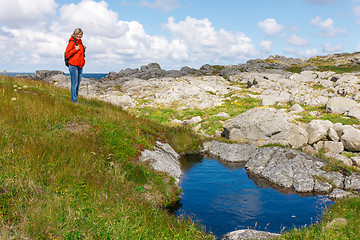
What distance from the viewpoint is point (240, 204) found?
10.0 m

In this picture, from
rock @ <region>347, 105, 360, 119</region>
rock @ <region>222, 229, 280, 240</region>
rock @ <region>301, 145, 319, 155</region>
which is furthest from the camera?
rock @ <region>347, 105, 360, 119</region>

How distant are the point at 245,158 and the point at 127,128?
808cm

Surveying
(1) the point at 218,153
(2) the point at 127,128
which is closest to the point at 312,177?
(1) the point at 218,153

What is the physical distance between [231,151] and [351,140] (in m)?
8.71

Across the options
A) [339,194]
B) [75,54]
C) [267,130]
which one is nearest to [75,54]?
[75,54]

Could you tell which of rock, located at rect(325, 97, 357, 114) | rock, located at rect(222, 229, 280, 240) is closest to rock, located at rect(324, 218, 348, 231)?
rock, located at rect(222, 229, 280, 240)

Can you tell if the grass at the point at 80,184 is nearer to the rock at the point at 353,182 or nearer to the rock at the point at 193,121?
the rock at the point at 353,182

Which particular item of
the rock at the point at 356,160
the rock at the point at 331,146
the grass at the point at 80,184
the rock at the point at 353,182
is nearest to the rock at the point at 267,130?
the rock at the point at 331,146

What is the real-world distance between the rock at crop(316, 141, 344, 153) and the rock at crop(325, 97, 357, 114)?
33.9ft

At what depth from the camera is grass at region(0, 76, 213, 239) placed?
481cm

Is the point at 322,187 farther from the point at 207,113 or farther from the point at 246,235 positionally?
the point at 207,113

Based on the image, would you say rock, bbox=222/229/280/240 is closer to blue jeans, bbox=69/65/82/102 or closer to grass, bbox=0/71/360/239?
grass, bbox=0/71/360/239

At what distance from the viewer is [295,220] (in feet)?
29.5

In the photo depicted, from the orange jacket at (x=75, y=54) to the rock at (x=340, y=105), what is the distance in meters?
25.3
